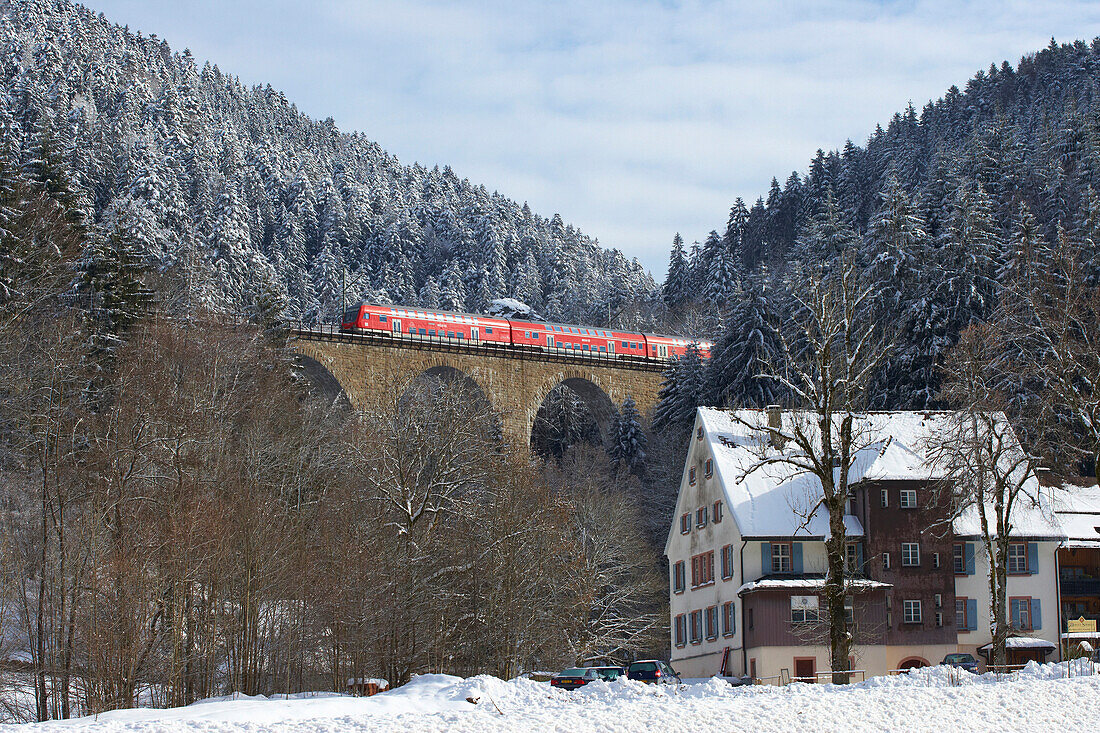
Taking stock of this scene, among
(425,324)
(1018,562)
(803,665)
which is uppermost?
(425,324)

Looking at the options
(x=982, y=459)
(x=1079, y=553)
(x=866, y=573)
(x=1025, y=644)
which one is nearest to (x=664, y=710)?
(x=982, y=459)

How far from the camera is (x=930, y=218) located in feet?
225

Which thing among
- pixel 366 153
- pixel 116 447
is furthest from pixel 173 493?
pixel 366 153

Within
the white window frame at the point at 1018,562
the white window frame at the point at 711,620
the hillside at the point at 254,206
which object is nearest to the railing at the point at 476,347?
the hillside at the point at 254,206

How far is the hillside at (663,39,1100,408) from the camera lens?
55.8m

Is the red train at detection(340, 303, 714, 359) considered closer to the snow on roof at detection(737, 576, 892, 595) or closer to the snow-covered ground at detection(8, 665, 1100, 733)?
the snow on roof at detection(737, 576, 892, 595)

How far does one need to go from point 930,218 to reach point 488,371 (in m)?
26.0

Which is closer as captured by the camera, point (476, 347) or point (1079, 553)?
point (1079, 553)

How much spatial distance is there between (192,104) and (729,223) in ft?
191

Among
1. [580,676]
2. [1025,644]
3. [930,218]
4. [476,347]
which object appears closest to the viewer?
[580,676]

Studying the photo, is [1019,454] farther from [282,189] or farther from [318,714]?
[282,189]

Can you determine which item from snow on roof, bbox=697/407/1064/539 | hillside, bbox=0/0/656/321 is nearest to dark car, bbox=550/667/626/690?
snow on roof, bbox=697/407/1064/539

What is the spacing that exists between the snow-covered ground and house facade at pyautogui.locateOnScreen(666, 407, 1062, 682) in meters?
13.7

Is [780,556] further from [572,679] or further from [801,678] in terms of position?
[572,679]
